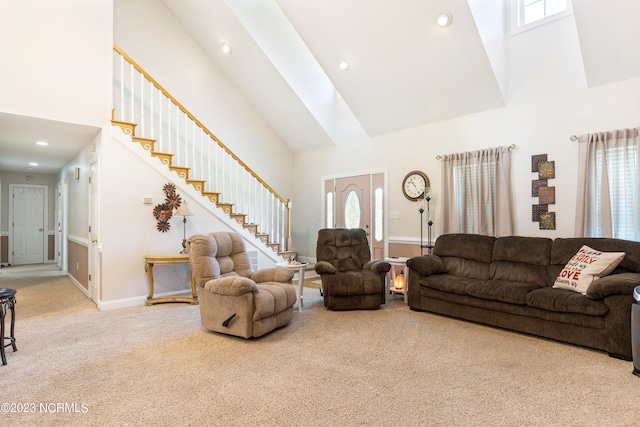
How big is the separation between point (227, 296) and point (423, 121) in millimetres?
4184

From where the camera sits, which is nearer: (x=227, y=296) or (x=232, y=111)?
(x=227, y=296)

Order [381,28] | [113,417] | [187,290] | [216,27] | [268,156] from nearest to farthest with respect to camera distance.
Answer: [113,417], [381,28], [187,290], [216,27], [268,156]

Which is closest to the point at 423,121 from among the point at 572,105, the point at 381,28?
the point at 381,28

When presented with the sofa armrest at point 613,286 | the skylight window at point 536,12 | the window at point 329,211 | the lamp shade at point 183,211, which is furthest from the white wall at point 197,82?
the sofa armrest at point 613,286

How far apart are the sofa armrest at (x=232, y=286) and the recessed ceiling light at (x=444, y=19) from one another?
3838 millimetres

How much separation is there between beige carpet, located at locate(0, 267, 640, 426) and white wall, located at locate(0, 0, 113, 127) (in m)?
2.44

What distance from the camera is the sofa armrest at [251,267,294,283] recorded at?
3.95 m

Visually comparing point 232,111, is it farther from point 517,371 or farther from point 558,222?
point 517,371

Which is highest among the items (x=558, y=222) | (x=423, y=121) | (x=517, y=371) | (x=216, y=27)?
(x=216, y=27)

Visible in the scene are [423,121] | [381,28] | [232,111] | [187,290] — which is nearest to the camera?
[381,28]

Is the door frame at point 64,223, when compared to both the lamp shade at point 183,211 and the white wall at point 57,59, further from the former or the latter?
the lamp shade at point 183,211

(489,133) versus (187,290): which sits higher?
(489,133)

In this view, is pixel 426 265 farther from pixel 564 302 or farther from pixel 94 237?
pixel 94 237

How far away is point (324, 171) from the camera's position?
24.8 ft
